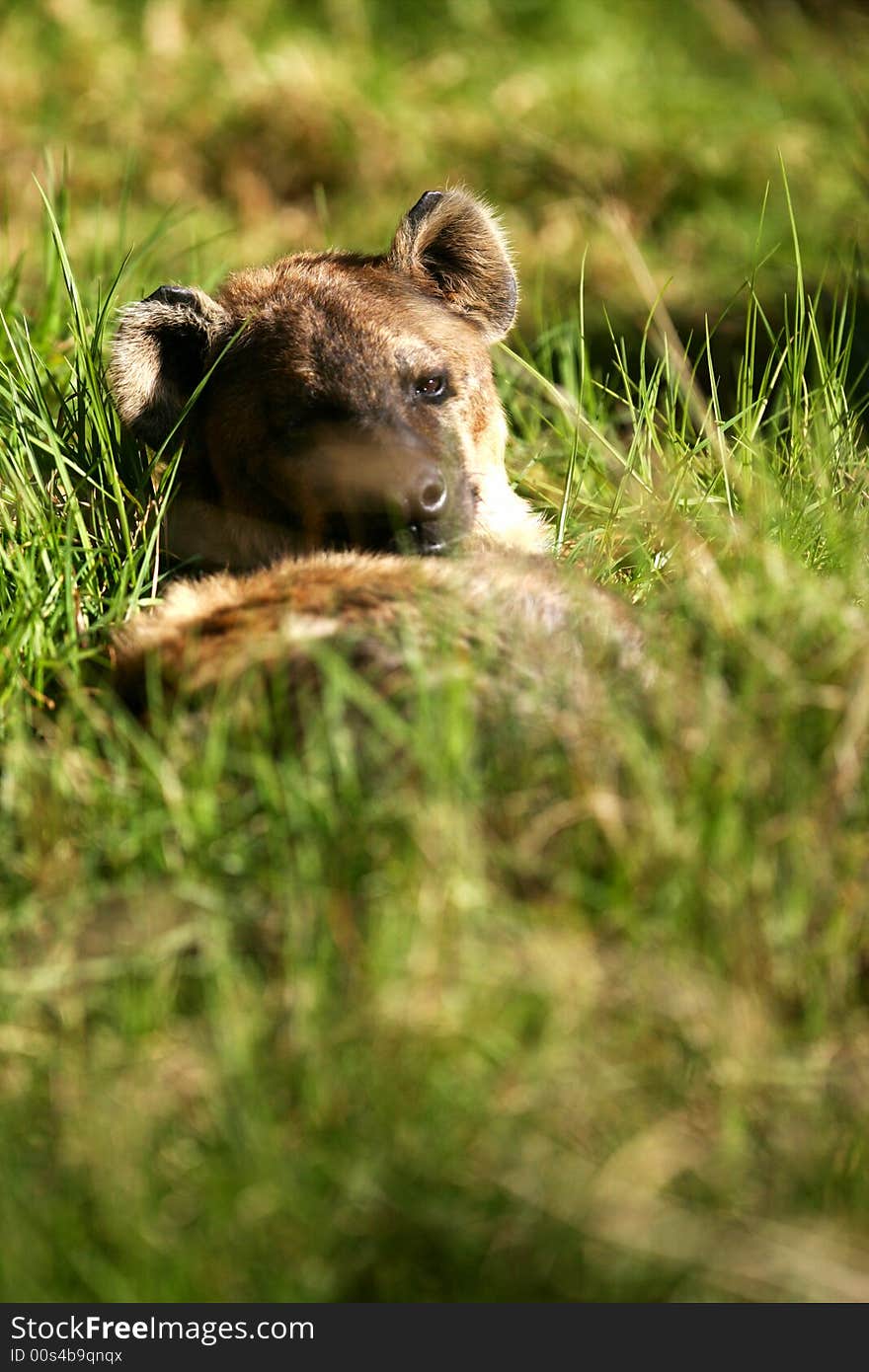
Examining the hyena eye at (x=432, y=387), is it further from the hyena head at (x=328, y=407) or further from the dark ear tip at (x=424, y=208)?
the dark ear tip at (x=424, y=208)

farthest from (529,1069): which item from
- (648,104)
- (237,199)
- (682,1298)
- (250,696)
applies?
(648,104)

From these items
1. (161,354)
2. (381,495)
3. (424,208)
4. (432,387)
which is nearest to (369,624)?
(381,495)

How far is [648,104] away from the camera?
9.27m

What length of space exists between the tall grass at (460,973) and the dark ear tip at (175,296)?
1.16m

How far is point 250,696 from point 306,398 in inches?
49.5

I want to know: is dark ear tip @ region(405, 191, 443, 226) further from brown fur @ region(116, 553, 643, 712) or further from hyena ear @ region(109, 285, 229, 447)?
brown fur @ region(116, 553, 643, 712)

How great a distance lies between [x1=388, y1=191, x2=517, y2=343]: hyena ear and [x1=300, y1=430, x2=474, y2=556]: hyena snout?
0.84m

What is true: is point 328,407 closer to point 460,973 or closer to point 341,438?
point 341,438

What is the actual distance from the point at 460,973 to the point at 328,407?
6.40ft

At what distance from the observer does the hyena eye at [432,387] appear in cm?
420

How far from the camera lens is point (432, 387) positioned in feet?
14.0

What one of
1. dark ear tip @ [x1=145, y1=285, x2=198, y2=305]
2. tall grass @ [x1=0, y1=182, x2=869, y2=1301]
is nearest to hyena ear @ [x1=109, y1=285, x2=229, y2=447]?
dark ear tip @ [x1=145, y1=285, x2=198, y2=305]

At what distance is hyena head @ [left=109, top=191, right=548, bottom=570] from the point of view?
3895 mm

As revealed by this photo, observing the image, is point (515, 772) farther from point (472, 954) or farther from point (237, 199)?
point (237, 199)
